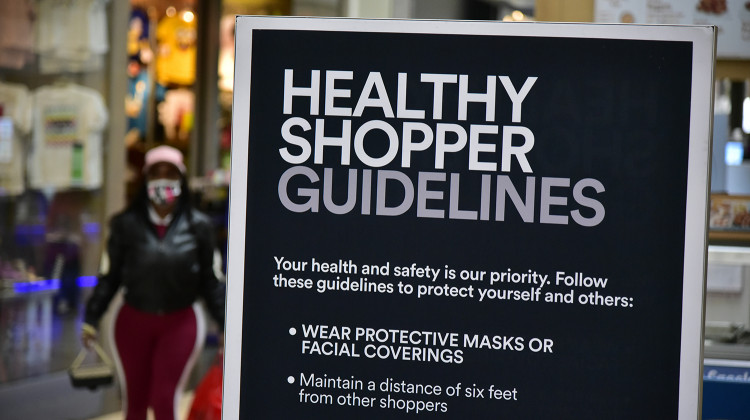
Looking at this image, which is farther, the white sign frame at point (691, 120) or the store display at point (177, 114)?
the store display at point (177, 114)

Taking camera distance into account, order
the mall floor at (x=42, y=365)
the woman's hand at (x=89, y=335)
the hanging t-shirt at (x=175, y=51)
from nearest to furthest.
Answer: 1. the woman's hand at (x=89, y=335)
2. the mall floor at (x=42, y=365)
3. the hanging t-shirt at (x=175, y=51)

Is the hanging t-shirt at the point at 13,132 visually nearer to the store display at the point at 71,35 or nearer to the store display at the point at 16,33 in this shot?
the store display at the point at 16,33

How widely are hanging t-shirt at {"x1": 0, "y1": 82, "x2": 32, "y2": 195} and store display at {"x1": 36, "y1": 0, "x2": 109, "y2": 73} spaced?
0.29m

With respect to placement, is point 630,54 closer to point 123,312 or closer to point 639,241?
point 639,241

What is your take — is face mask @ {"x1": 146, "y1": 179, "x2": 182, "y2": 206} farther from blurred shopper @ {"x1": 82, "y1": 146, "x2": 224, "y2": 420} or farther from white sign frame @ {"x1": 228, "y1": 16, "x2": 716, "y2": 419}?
white sign frame @ {"x1": 228, "y1": 16, "x2": 716, "y2": 419}

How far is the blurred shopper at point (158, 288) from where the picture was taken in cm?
500

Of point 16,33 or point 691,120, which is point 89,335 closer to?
point 16,33

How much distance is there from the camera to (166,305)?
5.00m

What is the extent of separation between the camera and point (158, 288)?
498 cm

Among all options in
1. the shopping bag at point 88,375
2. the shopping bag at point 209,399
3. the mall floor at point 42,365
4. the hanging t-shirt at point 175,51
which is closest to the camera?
the shopping bag at point 209,399

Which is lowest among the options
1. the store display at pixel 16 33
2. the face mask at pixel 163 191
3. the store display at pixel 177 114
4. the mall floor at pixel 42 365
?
the mall floor at pixel 42 365

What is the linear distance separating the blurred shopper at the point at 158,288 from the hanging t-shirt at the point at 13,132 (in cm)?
169

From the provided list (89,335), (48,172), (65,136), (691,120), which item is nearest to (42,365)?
(48,172)

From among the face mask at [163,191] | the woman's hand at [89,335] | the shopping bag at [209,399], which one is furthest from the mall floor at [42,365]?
the face mask at [163,191]
